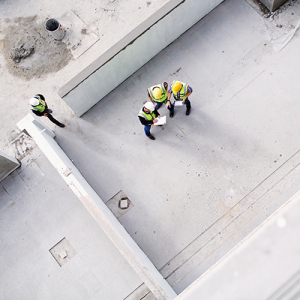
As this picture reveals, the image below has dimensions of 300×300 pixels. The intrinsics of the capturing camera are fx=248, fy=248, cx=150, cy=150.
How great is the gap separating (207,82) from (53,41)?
469 centimetres

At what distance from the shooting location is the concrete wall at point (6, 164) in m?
6.09

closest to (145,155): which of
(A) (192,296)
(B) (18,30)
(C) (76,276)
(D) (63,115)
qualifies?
(D) (63,115)

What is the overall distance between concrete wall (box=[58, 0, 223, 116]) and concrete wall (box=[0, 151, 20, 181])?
2.02m

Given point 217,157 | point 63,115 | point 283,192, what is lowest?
point 283,192

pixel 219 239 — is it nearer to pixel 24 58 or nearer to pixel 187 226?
pixel 187 226

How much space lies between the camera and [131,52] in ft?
20.0

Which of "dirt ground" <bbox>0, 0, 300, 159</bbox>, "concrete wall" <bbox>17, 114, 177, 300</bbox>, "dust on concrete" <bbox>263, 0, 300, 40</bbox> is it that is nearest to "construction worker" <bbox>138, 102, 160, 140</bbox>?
"concrete wall" <bbox>17, 114, 177, 300</bbox>

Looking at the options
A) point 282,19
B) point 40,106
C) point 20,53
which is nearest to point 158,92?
point 40,106

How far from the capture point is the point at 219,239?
5770 millimetres

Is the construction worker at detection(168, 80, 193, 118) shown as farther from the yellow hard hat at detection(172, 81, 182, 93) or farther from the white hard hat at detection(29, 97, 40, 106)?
the white hard hat at detection(29, 97, 40, 106)

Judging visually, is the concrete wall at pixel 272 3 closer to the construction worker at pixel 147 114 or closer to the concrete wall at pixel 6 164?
the construction worker at pixel 147 114

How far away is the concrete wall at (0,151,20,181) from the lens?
609 cm

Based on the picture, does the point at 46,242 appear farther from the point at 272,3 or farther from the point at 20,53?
the point at 272,3

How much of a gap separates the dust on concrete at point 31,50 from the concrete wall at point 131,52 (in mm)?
1721
